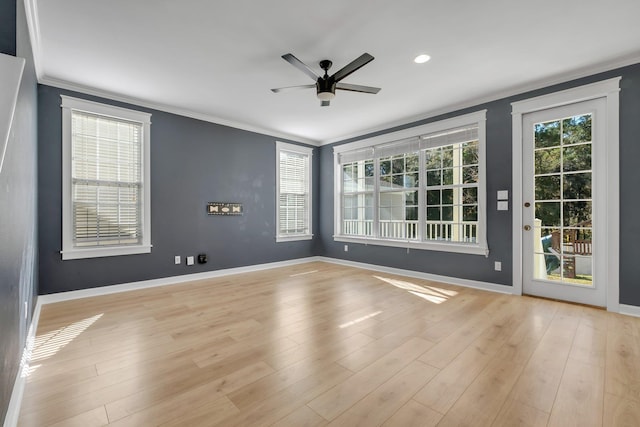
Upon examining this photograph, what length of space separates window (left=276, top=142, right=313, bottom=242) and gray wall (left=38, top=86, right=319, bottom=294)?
175mm

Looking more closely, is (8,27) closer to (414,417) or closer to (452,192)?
(414,417)

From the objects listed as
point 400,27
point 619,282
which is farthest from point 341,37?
point 619,282

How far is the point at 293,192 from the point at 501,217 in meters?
3.71

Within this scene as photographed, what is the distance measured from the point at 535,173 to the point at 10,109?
461 cm

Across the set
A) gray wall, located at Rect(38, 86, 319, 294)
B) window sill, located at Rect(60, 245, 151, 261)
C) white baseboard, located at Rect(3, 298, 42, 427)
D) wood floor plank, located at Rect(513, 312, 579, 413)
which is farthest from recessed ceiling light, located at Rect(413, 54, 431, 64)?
window sill, located at Rect(60, 245, 151, 261)

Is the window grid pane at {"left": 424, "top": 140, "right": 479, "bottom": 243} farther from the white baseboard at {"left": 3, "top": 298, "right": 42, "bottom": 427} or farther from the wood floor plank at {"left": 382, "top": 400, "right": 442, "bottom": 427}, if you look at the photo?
the white baseboard at {"left": 3, "top": 298, "right": 42, "bottom": 427}

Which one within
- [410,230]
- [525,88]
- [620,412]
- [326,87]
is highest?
[525,88]

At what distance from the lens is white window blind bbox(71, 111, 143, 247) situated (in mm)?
3643

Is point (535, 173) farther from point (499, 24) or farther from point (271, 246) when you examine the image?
point (271, 246)

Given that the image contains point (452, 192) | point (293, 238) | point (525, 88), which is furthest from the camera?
point (293, 238)

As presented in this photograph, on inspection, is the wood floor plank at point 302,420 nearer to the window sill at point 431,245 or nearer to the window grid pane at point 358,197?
the window sill at point 431,245

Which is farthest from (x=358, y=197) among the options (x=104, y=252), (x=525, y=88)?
(x=104, y=252)

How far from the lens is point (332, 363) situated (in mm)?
2027

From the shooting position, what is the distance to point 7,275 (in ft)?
4.66
